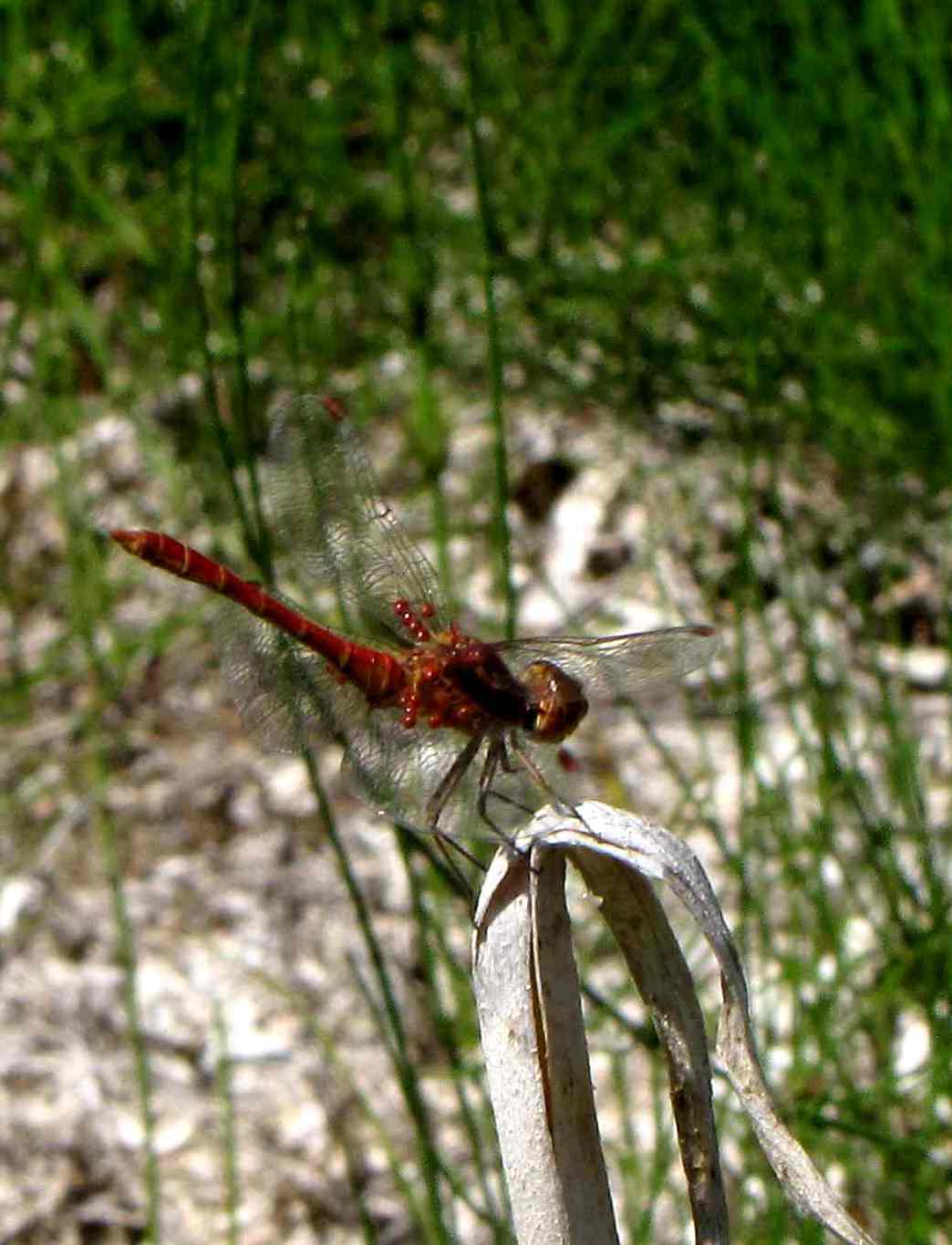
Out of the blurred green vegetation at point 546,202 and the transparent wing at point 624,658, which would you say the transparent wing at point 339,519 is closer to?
the transparent wing at point 624,658

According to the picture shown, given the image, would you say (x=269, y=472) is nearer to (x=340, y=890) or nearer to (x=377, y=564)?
(x=377, y=564)

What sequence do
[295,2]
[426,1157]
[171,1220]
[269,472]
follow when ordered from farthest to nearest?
1. [295,2]
2. [171,1220]
3. [269,472]
4. [426,1157]

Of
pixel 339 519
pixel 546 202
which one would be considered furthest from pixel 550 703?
pixel 546 202

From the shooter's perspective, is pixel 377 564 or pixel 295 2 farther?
pixel 295 2

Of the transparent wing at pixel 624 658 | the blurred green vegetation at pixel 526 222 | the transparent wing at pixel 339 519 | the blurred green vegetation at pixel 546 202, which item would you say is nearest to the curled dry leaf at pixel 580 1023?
the transparent wing at pixel 624 658

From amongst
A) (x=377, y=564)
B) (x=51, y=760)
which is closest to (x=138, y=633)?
(x=51, y=760)

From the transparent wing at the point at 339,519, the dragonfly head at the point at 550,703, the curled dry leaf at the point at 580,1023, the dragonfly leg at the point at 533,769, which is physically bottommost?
the curled dry leaf at the point at 580,1023

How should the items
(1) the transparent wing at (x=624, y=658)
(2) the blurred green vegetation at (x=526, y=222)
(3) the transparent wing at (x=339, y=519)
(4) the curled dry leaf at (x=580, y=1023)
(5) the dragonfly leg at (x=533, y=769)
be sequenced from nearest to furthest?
(4) the curled dry leaf at (x=580, y=1023)
(5) the dragonfly leg at (x=533, y=769)
(1) the transparent wing at (x=624, y=658)
(3) the transparent wing at (x=339, y=519)
(2) the blurred green vegetation at (x=526, y=222)
